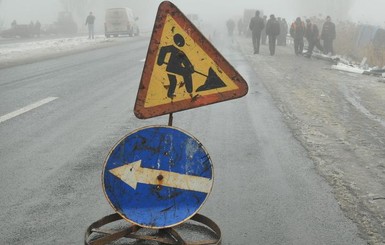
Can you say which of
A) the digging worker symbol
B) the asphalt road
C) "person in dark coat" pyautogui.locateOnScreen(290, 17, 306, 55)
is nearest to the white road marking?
the asphalt road

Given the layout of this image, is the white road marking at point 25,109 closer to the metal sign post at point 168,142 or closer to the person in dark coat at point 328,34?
the metal sign post at point 168,142

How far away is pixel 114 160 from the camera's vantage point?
2.94 m

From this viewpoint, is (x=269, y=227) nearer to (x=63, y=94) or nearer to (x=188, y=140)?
(x=188, y=140)

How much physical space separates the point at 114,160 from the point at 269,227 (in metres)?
1.38

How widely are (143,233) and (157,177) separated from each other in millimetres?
685

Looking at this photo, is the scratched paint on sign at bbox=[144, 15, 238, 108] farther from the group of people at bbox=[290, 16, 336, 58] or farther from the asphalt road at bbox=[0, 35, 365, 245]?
the group of people at bbox=[290, 16, 336, 58]

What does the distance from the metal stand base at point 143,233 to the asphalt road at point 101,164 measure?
0.13 m

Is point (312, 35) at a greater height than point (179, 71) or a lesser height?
lesser

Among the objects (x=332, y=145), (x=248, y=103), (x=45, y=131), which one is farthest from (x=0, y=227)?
(x=248, y=103)

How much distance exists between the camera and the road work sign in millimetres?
2955

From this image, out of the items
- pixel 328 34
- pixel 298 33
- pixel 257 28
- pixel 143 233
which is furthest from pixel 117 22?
pixel 143 233

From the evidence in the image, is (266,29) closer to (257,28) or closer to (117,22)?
(257,28)

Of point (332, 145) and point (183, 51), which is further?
point (332, 145)

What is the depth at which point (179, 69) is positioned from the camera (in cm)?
297
